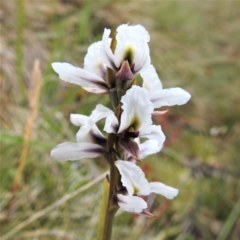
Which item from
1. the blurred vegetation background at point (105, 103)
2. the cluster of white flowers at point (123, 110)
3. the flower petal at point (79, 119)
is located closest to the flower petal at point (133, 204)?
the cluster of white flowers at point (123, 110)

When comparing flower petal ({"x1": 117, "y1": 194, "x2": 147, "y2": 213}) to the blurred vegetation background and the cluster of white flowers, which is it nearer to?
the cluster of white flowers

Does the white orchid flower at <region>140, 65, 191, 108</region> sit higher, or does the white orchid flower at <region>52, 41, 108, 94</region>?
the white orchid flower at <region>52, 41, 108, 94</region>

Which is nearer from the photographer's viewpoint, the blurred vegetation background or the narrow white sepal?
the narrow white sepal

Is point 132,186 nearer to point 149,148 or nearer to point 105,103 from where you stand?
point 149,148

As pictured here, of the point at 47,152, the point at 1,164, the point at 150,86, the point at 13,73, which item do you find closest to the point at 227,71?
the point at 13,73

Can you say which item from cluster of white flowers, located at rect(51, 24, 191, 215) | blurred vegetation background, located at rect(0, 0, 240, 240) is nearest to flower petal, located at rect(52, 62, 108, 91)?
cluster of white flowers, located at rect(51, 24, 191, 215)

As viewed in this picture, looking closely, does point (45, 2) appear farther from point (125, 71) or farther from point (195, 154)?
point (125, 71)

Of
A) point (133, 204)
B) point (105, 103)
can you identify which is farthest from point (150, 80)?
point (105, 103)

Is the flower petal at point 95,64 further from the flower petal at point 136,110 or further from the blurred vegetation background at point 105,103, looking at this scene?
the blurred vegetation background at point 105,103

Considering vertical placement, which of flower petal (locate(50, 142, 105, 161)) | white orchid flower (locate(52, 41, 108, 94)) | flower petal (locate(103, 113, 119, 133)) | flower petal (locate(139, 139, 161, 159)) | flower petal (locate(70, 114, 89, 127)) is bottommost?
flower petal (locate(139, 139, 161, 159))
